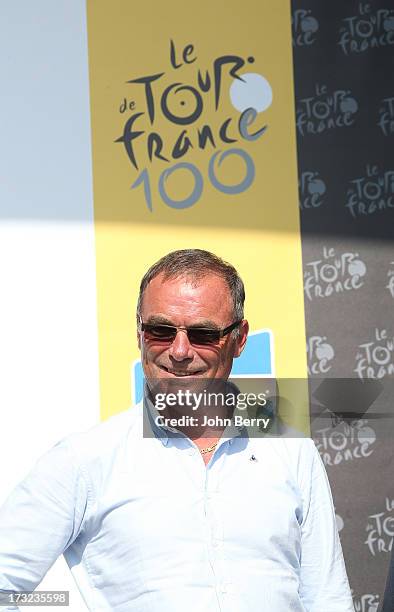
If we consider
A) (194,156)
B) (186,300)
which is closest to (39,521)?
(186,300)

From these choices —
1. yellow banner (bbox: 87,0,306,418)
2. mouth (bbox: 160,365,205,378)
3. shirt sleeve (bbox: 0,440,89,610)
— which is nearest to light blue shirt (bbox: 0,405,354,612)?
shirt sleeve (bbox: 0,440,89,610)

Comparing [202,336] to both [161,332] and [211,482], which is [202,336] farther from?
[211,482]

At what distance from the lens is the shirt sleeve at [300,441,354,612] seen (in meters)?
1.87

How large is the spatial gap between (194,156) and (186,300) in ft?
4.98

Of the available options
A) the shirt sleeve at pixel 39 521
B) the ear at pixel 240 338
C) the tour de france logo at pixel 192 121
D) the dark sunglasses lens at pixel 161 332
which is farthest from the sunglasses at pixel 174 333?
the tour de france logo at pixel 192 121

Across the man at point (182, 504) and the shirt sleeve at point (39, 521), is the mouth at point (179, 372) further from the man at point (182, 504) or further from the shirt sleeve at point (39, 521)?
the shirt sleeve at point (39, 521)

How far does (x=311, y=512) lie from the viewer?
191cm

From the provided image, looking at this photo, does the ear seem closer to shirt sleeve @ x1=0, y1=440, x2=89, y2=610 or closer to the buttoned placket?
the buttoned placket

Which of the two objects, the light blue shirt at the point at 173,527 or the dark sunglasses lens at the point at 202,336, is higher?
the dark sunglasses lens at the point at 202,336

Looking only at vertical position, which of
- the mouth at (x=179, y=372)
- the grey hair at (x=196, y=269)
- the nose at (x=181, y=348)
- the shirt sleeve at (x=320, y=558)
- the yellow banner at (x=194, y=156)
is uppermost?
the yellow banner at (x=194, y=156)

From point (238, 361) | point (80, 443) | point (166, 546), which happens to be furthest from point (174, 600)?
point (238, 361)

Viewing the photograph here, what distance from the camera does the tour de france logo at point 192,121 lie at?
129 inches

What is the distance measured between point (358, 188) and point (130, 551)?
6.74ft

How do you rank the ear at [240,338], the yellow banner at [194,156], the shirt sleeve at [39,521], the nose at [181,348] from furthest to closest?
the yellow banner at [194,156]
the ear at [240,338]
the nose at [181,348]
the shirt sleeve at [39,521]
